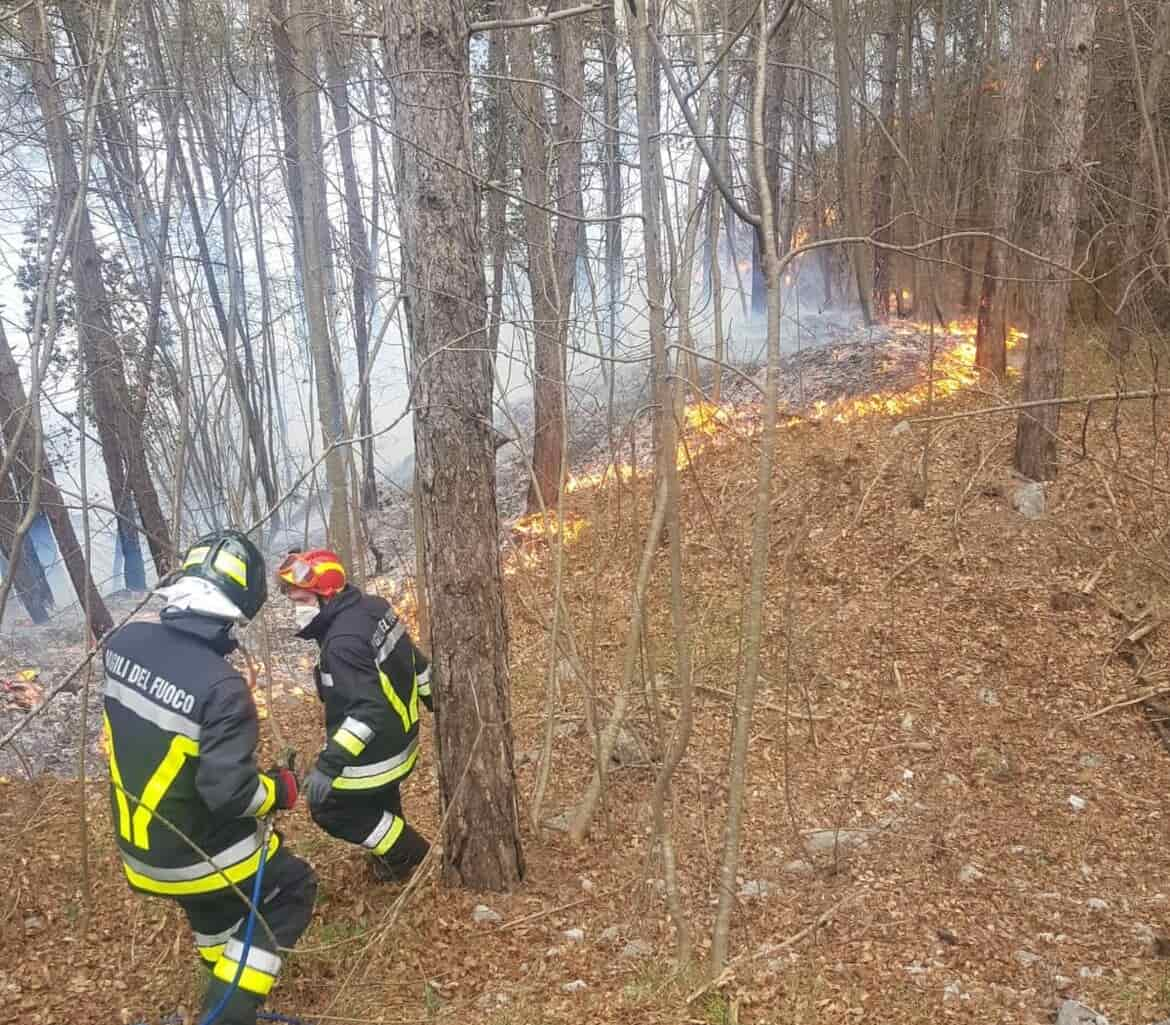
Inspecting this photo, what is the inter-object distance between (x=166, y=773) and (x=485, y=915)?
5.72 ft

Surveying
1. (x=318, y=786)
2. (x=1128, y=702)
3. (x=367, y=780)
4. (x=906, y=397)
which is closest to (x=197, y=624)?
(x=318, y=786)

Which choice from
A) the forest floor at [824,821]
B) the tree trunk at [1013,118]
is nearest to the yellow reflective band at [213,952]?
the forest floor at [824,821]

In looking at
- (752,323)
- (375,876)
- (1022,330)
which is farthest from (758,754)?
(752,323)

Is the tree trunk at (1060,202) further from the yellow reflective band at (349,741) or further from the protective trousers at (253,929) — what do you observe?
the protective trousers at (253,929)

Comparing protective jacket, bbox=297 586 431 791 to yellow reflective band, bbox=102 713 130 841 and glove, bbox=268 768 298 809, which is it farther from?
yellow reflective band, bbox=102 713 130 841

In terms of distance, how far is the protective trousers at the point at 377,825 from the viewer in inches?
158

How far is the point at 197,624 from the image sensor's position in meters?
3.01

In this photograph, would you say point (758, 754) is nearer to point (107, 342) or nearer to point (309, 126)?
point (309, 126)

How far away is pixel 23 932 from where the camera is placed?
405cm

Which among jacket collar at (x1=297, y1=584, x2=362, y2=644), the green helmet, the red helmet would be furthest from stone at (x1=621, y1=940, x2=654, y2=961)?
the green helmet

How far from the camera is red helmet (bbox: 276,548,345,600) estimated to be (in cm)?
390

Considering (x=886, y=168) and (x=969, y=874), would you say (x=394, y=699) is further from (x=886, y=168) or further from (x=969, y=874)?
(x=886, y=168)

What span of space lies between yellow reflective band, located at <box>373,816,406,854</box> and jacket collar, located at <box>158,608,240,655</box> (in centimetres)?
152

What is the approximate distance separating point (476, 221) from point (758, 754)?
156 inches
